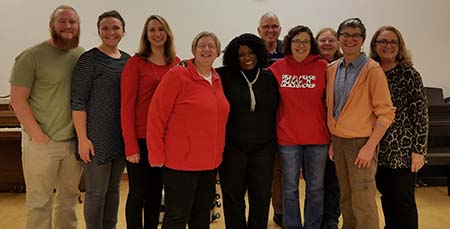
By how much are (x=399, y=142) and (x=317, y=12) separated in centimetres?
248

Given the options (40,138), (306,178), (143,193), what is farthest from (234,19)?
(40,138)

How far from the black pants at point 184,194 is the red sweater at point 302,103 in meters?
0.54

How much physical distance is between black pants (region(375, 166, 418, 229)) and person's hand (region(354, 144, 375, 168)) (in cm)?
22

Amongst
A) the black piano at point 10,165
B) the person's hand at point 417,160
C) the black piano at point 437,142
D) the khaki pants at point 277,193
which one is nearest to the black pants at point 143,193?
the khaki pants at point 277,193

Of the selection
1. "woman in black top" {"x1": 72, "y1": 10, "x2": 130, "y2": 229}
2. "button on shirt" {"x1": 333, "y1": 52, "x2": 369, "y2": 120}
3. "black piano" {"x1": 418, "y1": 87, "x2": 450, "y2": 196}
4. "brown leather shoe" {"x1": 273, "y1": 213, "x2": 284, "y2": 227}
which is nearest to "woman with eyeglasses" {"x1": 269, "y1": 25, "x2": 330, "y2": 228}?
"button on shirt" {"x1": 333, "y1": 52, "x2": 369, "y2": 120}

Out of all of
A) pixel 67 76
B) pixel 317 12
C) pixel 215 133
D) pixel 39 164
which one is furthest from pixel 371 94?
pixel 317 12

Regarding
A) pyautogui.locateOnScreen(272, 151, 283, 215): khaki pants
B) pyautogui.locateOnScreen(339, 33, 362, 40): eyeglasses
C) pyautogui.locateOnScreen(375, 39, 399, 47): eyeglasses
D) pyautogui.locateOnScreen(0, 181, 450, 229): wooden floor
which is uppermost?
pyautogui.locateOnScreen(339, 33, 362, 40): eyeglasses

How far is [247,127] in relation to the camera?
220cm

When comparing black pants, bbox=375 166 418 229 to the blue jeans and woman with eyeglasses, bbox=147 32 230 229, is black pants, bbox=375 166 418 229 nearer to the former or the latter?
the blue jeans

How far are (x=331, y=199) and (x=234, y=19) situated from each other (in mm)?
2364

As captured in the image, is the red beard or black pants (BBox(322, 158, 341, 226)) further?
black pants (BBox(322, 158, 341, 226))

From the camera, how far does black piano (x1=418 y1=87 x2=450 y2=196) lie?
3.70 m

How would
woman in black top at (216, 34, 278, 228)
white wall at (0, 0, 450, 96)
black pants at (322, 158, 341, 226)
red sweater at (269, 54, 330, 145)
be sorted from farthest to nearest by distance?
white wall at (0, 0, 450, 96) < black pants at (322, 158, 341, 226) < red sweater at (269, 54, 330, 145) < woman in black top at (216, 34, 278, 228)

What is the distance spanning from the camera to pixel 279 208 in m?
3.03
